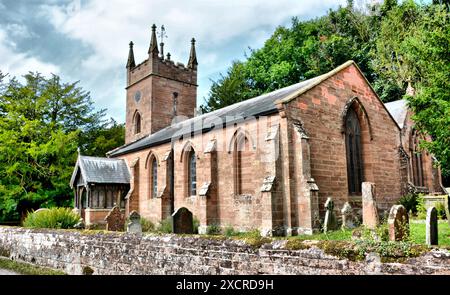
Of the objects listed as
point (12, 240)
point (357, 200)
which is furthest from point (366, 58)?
point (12, 240)

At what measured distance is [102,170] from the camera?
88.4 ft

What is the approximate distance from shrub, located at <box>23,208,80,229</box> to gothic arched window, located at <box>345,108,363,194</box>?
13543 millimetres

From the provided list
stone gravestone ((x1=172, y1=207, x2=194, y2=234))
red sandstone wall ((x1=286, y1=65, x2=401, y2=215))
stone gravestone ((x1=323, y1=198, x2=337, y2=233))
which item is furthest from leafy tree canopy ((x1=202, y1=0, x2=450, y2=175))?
stone gravestone ((x1=172, y1=207, x2=194, y2=234))

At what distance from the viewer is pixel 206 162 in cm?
2066

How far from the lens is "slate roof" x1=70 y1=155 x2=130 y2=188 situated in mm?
25484

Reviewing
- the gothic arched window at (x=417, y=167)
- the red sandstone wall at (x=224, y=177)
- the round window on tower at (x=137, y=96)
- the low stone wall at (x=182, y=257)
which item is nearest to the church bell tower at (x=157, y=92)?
the round window on tower at (x=137, y=96)

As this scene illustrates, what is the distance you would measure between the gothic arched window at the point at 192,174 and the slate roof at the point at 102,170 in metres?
6.81

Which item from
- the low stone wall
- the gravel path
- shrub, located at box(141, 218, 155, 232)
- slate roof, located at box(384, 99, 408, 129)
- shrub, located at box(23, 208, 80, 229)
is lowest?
the gravel path

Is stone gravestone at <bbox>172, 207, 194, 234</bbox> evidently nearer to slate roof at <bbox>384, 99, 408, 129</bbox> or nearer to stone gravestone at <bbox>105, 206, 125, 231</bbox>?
stone gravestone at <bbox>105, 206, 125, 231</bbox>

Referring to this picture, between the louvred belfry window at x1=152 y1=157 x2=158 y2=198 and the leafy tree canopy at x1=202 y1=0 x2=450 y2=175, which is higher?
the leafy tree canopy at x1=202 y1=0 x2=450 y2=175

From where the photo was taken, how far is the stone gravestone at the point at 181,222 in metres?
12.9

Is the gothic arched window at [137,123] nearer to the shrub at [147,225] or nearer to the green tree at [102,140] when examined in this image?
the green tree at [102,140]

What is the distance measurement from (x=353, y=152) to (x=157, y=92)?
20477 mm
